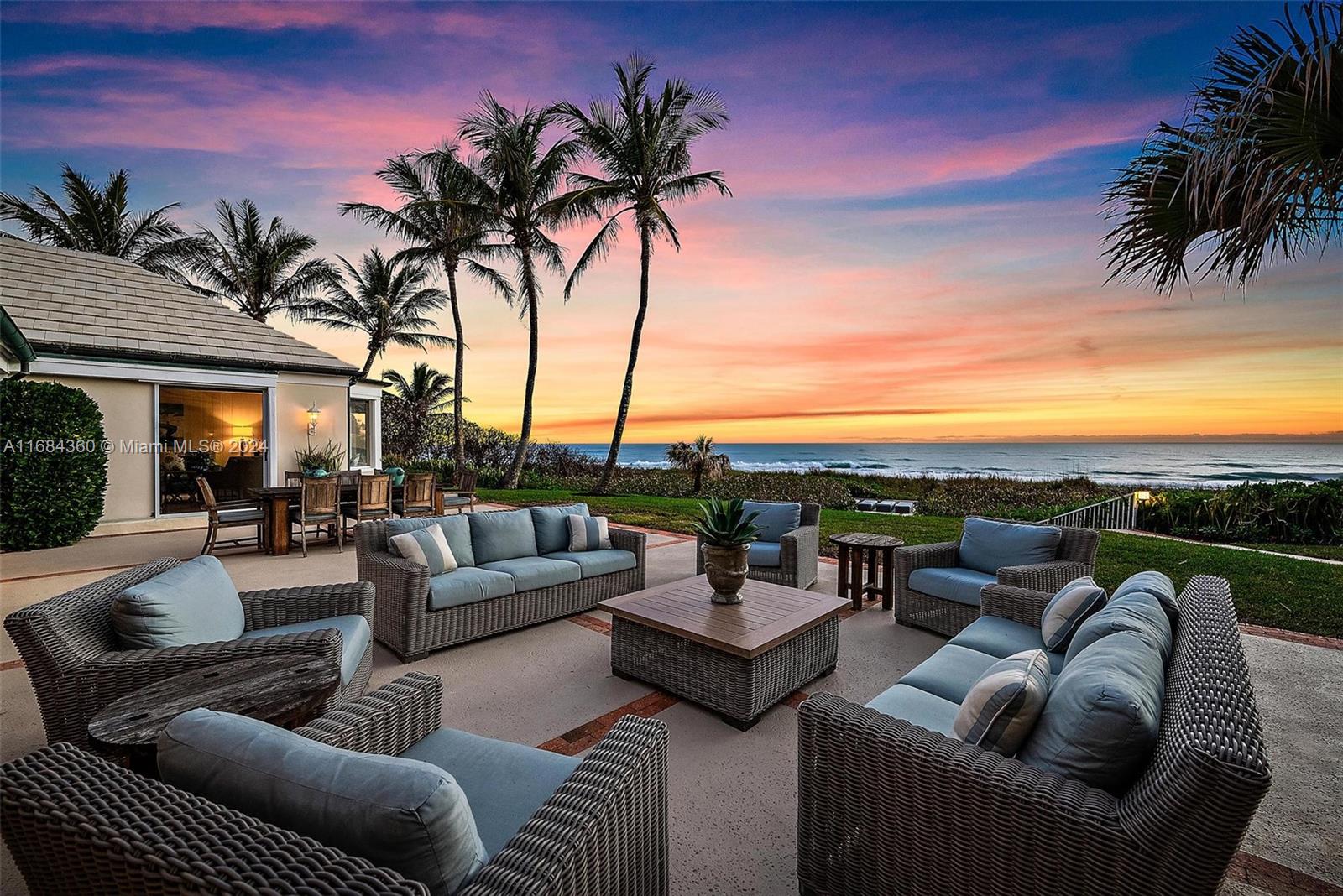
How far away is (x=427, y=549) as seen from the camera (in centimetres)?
381

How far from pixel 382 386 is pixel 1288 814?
1323 cm

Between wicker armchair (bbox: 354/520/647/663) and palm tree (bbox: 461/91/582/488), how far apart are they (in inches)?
367

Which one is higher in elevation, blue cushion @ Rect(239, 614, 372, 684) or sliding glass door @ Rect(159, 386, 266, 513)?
sliding glass door @ Rect(159, 386, 266, 513)

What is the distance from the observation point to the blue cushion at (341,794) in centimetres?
90

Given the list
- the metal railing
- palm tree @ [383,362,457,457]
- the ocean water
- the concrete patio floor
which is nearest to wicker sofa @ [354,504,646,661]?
the concrete patio floor

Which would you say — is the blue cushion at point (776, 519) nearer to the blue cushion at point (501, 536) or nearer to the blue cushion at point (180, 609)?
the blue cushion at point (501, 536)

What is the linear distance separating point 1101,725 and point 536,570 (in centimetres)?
342

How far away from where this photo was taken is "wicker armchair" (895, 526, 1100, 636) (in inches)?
136

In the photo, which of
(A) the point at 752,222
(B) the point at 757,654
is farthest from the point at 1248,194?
(A) the point at 752,222

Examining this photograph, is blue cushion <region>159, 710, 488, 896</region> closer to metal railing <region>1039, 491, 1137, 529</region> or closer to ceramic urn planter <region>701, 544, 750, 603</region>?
ceramic urn planter <region>701, 544, 750, 603</region>

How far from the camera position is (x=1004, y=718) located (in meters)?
1.48

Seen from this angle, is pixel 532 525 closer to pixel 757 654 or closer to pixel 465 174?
pixel 757 654

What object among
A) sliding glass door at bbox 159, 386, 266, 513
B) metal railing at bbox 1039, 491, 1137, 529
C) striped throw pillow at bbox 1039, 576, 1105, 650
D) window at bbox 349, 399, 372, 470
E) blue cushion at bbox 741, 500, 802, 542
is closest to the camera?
striped throw pillow at bbox 1039, 576, 1105, 650

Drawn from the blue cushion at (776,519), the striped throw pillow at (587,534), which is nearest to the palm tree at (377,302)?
the striped throw pillow at (587,534)
